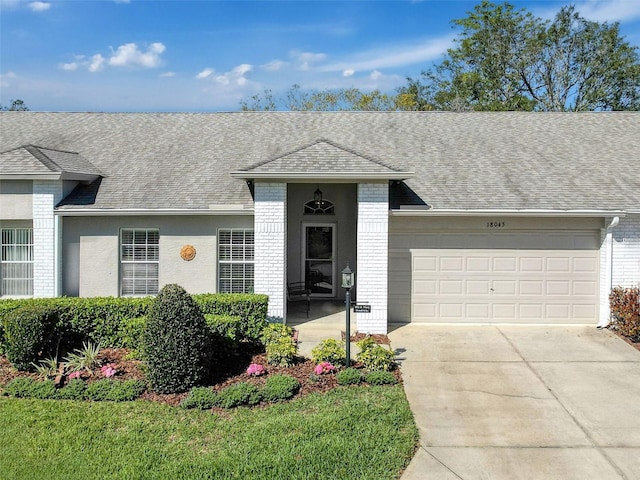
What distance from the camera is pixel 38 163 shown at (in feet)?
39.6

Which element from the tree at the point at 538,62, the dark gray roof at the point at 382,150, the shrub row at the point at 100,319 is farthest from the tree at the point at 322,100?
the shrub row at the point at 100,319

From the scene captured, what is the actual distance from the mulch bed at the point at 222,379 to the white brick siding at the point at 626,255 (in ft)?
21.4

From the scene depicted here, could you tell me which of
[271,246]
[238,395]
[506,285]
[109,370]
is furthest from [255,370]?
[506,285]

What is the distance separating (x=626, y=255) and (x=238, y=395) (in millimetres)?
9632

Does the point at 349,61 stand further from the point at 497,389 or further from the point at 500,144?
the point at 497,389

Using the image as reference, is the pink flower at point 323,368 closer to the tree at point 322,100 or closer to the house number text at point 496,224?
the house number text at point 496,224

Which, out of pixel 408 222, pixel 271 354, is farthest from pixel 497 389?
pixel 408 222

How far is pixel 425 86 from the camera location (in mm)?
36812

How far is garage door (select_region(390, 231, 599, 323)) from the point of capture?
12.3 m

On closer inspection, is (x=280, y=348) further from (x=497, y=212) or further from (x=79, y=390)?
(x=497, y=212)

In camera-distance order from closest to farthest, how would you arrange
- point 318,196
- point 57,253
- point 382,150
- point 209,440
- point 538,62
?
point 209,440 → point 57,253 → point 318,196 → point 382,150 → point 538,62

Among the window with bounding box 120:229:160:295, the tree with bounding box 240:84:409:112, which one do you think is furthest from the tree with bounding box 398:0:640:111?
the window with bounding box 120:229:160:295

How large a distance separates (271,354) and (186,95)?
21.7m

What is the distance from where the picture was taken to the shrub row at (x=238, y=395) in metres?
7.44
